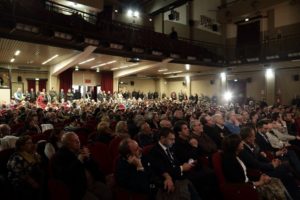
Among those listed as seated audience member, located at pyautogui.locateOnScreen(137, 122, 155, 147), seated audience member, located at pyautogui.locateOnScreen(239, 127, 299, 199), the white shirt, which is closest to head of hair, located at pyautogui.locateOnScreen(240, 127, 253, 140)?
seated audience member, located at pyautogui.locateOnScreen(239, 127, 299, 199)

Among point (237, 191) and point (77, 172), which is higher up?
point (77, 172)

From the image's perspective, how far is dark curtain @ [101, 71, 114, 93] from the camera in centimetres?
1952

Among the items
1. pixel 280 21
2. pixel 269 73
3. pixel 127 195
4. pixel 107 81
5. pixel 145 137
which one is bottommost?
pixel 127 195

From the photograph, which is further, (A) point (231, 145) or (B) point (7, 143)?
(B) point (7, 143)

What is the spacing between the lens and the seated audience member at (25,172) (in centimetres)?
264

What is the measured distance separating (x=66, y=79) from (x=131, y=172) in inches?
645

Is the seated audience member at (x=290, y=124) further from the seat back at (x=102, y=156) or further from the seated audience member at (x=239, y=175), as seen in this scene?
the seat back at (x=102, y=156)

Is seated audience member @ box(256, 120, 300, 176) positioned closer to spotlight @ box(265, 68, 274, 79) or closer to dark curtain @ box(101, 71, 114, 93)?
spotlight @ box(265, 68, 274, 79)

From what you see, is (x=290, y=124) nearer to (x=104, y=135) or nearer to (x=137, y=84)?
(x=104, y=135)

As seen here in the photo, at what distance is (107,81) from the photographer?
19.6 metres

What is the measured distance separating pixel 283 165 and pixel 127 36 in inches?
428

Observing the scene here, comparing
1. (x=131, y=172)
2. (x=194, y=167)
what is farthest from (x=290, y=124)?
(x=131, y=172)

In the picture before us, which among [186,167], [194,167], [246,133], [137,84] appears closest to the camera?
[186,167]

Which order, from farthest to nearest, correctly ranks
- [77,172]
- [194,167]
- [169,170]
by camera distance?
[194,167] → [169,170] → [77,172]
